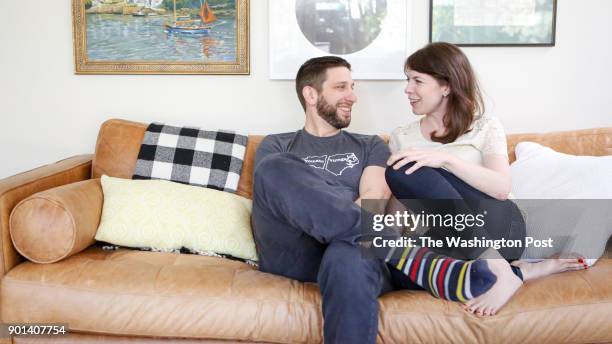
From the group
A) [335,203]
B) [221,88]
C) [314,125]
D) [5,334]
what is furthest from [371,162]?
[5,334]

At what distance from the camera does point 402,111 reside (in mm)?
2527

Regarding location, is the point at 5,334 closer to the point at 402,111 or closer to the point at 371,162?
the point at 371,162

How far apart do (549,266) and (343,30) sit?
4.49 ft

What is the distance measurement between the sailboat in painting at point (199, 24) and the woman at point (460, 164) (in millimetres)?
985

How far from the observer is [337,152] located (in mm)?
2053

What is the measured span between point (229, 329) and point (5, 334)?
26.6 inches

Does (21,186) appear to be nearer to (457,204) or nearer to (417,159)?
(417,159)

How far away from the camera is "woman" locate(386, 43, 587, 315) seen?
5.14ft

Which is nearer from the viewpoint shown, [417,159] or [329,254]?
[329,254]

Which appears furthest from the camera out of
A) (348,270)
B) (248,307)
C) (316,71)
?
(316,71)

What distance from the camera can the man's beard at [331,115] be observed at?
211 centimetres

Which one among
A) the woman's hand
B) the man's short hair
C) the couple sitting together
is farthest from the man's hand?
the man's short hair

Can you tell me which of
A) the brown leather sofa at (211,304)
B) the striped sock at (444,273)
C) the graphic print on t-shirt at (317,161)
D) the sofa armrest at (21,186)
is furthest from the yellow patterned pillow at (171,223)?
the striped sock at (444,273)

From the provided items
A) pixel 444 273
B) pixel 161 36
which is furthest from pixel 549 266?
pixel 161 36
